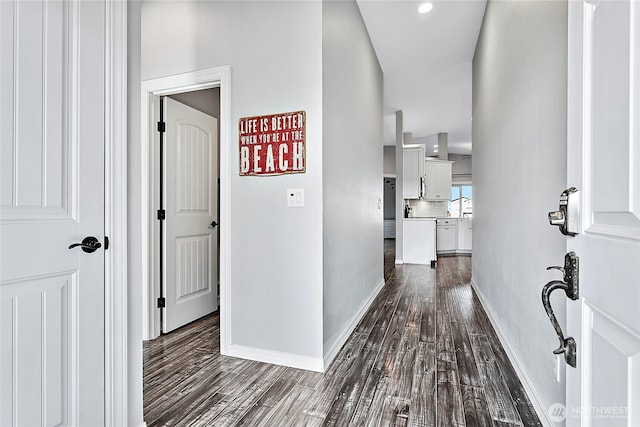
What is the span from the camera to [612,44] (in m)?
0.65

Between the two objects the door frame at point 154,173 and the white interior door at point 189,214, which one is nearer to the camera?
the door frame at point 154,173

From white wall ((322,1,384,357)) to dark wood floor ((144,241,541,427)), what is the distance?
339 mm

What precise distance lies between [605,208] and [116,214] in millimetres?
1624

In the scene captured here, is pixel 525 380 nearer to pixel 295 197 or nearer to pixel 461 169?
pixel 295 197

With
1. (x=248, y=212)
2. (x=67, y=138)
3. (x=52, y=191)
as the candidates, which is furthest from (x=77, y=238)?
(x=248, y=212)

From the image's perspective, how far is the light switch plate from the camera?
2254mm

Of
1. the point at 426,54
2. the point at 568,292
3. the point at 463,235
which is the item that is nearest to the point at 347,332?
the point at 568,292

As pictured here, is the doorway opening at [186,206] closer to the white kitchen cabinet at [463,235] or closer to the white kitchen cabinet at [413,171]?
the white kitchen cabinet at [413,171]

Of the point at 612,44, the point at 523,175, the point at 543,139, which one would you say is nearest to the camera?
the point at 612,44

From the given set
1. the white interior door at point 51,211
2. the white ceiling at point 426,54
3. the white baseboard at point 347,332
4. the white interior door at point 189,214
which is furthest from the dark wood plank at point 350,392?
the white ceiling at point 426,54

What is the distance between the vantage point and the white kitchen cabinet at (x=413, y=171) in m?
7.22

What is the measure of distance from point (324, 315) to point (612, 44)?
1975mm

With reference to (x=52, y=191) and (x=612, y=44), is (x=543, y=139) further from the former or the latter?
(x=52, y=191)

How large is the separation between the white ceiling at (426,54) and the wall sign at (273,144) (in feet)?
6.22
